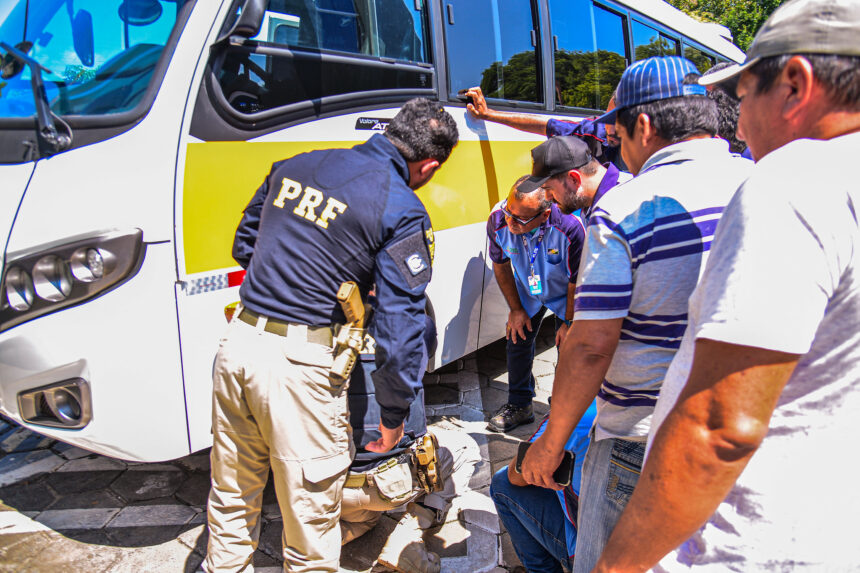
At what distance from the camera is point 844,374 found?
0.90m

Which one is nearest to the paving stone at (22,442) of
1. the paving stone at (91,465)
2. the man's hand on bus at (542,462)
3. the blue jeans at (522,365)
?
the paving stone at (91,465)

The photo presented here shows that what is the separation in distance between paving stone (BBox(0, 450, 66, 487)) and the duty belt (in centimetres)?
201

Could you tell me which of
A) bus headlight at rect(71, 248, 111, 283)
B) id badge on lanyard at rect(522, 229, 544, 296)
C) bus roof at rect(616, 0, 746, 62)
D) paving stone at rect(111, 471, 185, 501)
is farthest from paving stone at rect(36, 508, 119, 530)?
bus roof at rect(616, 0, 746, 62)

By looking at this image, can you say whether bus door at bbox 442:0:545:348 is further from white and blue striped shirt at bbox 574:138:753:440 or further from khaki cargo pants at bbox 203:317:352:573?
white and blue striped shirt at bbox 574:138:753:440

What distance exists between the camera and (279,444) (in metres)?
2.01

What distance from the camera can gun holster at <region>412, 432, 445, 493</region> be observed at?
2.51m

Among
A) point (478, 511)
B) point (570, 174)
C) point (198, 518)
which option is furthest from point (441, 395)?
point (570, 174)

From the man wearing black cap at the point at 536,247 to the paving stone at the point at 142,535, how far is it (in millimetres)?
1892

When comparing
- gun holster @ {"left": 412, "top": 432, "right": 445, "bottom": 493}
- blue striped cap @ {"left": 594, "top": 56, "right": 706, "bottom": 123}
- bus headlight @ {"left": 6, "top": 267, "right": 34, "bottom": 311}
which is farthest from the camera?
gun holster @ {"left": 412, "top": 432, "right": 445, "bottom": 493}

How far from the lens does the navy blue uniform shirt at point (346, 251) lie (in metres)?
1.96

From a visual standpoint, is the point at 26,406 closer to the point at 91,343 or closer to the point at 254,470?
the point at 91,343

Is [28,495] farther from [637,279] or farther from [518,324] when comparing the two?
[637,279]

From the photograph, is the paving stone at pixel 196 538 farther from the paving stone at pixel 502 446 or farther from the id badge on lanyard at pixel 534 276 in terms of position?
the id badge on lanyard at pixel 534 276

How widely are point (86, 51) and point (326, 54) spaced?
0.98 metres
